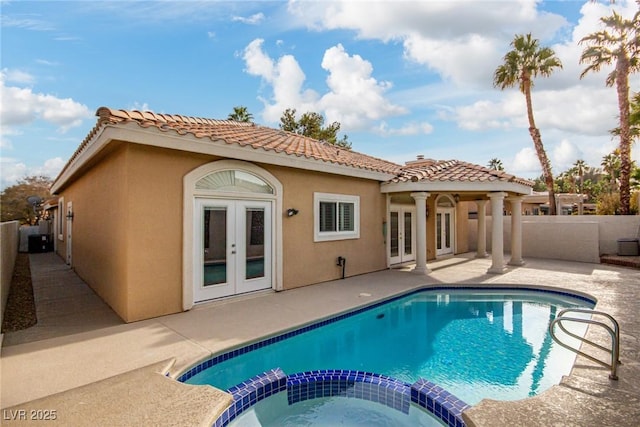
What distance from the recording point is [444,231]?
20.6 meters

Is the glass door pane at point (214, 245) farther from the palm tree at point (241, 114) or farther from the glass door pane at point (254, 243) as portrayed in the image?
the palm tree at point (241, 114)

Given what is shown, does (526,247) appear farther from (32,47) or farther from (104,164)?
(32,47)

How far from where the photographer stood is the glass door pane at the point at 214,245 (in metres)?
9.17

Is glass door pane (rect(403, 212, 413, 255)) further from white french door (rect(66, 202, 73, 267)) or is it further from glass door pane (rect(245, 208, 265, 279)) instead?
white french door (rect(66, 202, 73, 267))

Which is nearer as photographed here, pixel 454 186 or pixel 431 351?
pixel 431 351

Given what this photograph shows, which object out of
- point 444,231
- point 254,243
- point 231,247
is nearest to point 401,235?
point 444,231

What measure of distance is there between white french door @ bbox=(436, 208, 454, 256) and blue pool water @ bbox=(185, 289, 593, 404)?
9442mm

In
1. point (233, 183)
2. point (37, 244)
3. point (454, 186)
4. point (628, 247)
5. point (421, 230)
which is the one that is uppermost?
point (454, 186)

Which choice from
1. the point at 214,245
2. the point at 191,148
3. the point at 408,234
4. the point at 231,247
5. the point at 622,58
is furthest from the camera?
the point at 622,58

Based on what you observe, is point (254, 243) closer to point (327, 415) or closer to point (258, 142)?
point (258, 142)

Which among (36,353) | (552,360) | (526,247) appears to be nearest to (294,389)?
(36,353)

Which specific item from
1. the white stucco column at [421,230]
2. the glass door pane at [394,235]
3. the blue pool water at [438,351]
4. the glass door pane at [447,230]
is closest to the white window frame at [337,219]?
the white stucco column at [421,230]

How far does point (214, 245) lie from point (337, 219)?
5351mm

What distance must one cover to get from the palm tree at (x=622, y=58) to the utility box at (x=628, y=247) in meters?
3.17
